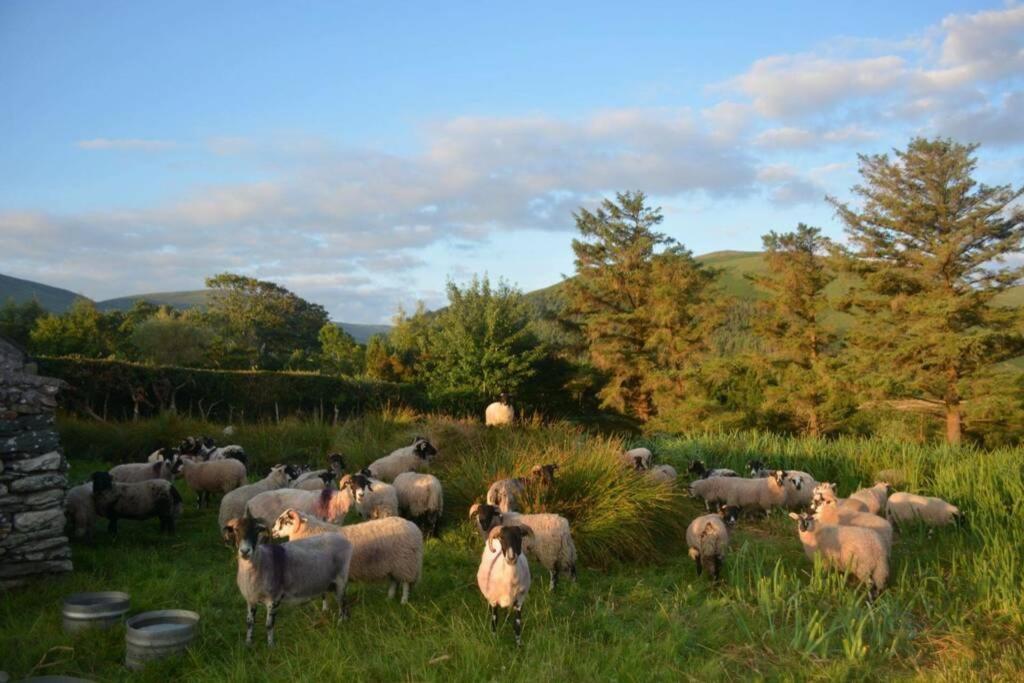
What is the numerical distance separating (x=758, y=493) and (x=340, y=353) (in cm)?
5464

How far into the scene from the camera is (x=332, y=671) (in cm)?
546

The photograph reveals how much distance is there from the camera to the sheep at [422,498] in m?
9.91

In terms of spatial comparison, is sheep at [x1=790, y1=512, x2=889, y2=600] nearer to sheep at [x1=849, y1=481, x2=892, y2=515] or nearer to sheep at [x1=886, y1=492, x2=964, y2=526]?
sheep at [x1=849, y1=481, x2=892, y2=515]

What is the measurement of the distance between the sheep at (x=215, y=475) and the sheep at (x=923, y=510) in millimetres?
10997

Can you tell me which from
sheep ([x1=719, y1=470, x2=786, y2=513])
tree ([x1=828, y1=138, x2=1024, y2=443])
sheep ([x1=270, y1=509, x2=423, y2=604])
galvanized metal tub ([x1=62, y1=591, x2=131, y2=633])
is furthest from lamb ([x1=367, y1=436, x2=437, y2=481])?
tree ([x1=828, y1=138, x2=1024, y2=443])

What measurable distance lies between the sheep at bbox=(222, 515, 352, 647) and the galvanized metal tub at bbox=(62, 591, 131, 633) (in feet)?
4.05

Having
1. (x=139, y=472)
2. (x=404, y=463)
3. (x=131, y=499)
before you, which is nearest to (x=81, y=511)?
(x=131, y=499)

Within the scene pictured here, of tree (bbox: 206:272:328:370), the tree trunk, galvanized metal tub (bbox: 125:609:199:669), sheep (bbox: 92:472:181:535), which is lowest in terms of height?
the tree trunk

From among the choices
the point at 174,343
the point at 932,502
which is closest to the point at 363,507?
the point at 932,502

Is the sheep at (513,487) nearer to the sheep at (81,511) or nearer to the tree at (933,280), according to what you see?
the sheep at (81,511)

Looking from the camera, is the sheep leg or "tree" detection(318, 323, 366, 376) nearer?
the sheep leg

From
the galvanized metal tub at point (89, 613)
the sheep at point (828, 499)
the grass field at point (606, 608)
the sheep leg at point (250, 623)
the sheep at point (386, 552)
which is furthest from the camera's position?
the sheep at point (828, 499)

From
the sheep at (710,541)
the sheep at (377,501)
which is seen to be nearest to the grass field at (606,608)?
the sheep at (710,541)

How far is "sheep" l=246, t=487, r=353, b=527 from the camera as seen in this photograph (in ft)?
29.8
